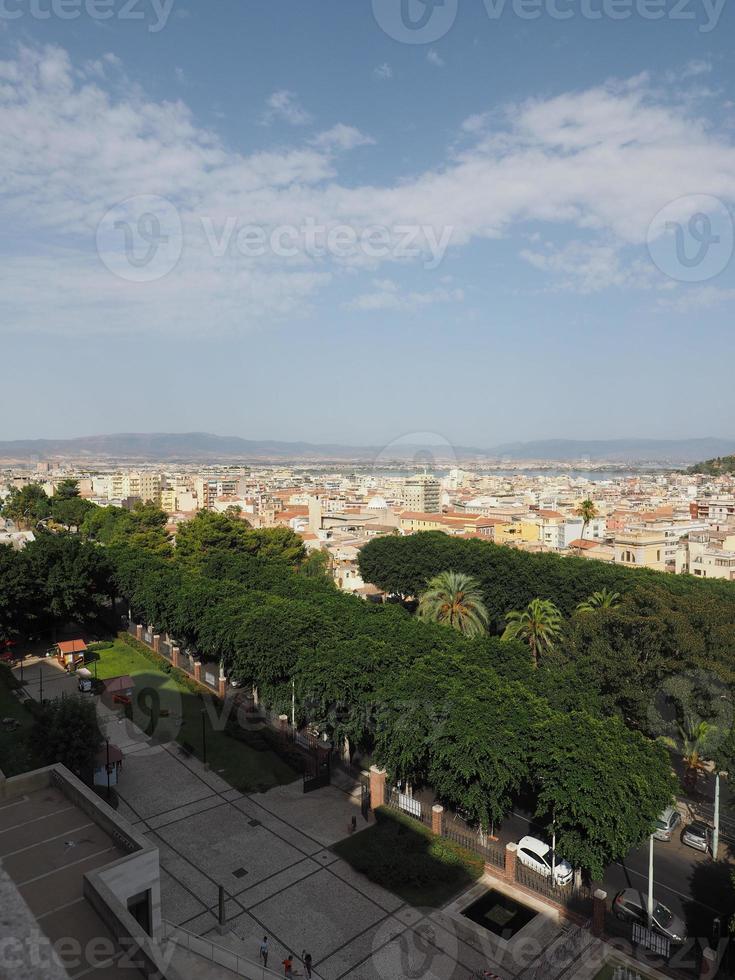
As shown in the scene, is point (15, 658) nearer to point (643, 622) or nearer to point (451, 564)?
point (451, 564)

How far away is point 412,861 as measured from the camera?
18.6m

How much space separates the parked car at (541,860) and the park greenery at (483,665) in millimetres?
1354

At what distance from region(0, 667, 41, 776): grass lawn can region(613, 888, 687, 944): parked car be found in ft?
58.8

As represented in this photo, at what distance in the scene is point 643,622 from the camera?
26.2 m

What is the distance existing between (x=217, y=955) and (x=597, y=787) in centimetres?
964

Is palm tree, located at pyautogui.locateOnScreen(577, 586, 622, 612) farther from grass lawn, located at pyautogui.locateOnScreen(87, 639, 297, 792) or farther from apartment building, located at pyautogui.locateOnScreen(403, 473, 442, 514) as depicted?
apartment building, located at pyautogui.locateOnScreen(403, 473, 442, 514)

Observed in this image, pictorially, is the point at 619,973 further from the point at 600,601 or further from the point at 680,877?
the point at 600,601

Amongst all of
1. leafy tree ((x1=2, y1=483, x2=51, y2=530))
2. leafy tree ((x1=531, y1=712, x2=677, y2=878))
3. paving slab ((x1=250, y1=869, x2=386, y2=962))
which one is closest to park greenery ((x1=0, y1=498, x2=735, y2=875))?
leafy tree ((x1=531, y1=712, x2=677, y2=878))

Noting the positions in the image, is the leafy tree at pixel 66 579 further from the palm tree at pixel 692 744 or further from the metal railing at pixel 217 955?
the palm tree at pixel 692 744

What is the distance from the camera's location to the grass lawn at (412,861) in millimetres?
17859

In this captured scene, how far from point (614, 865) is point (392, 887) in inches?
276

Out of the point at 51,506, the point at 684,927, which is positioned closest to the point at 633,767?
the point at 684,927

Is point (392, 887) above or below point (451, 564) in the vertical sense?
below

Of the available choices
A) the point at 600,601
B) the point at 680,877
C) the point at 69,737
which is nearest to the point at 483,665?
the point at 680,877
